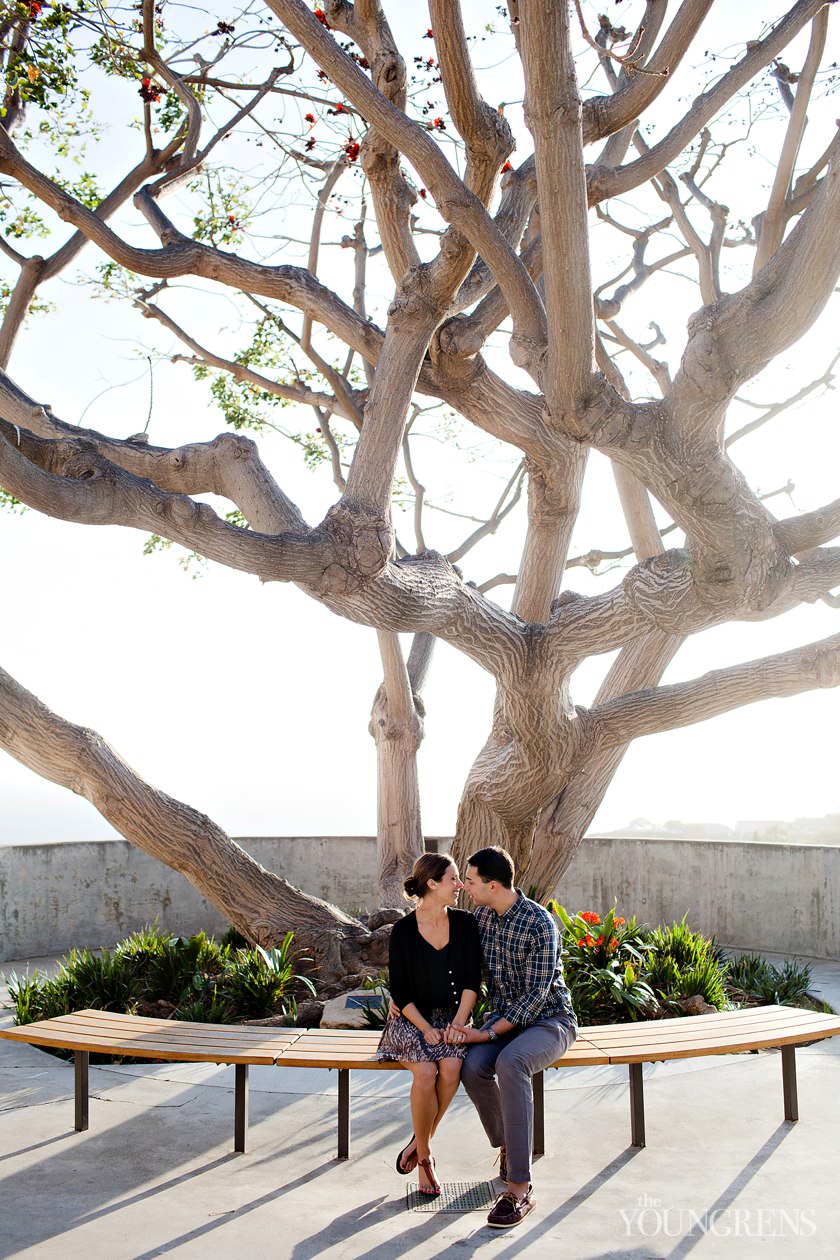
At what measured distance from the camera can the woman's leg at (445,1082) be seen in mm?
3859

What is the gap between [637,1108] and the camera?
170 inches

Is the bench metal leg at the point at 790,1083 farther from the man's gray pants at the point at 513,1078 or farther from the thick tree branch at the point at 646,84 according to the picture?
the thick tree branch at the point at 646,84

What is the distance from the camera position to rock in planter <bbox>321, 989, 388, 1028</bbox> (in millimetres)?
6091

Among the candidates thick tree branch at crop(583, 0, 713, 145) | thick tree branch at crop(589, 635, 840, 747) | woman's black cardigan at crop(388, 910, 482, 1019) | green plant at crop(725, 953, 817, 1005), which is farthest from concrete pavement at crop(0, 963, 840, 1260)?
thick tree branch at crop(583, 0, 713, 145)

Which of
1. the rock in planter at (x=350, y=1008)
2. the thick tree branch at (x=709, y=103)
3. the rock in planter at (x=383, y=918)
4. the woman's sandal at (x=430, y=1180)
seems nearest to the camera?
the woman's sandal at (x=430, y=1180)

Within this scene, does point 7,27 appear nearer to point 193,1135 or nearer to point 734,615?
point 734,615

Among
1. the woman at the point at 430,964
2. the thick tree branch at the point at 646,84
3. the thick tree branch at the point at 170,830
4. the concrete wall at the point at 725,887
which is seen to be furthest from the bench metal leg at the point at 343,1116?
the concrete wall at the point at 725,887

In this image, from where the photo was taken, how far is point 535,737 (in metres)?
7.26

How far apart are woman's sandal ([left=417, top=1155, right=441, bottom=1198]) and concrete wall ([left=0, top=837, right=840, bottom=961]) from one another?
5723mm

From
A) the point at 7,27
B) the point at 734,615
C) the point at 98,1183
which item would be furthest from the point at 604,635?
the point at 7,27

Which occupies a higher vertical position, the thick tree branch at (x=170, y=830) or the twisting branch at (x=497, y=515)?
the twisting branch at (x=497, y=515)

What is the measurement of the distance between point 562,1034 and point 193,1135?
1.60 meters

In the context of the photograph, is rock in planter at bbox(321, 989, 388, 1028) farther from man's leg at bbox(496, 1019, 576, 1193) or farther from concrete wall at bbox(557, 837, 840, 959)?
concrete wall at bbox(557, 837, 840, 959)

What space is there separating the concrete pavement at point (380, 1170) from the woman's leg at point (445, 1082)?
33 centimetres
